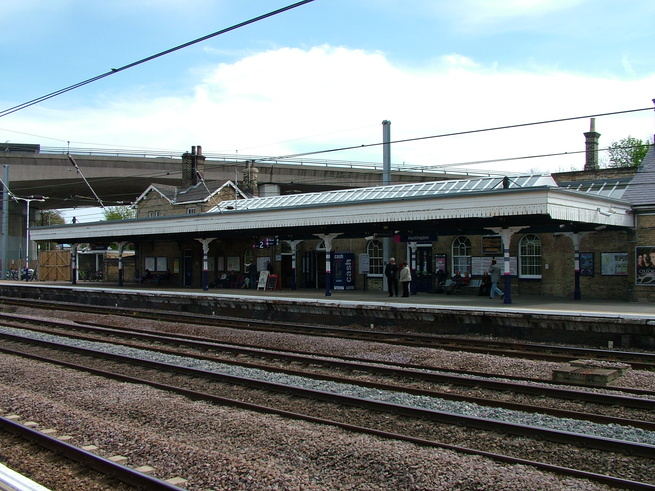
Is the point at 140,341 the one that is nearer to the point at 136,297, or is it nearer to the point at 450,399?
the point at 450,399

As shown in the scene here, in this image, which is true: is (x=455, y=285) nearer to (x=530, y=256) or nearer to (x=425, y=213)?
(x=530, y=256)

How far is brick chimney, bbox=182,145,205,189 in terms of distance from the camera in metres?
40.2

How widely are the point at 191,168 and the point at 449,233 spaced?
74.5ft

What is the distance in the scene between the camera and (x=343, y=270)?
27047 millimetres

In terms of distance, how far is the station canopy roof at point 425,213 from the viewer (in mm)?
17094

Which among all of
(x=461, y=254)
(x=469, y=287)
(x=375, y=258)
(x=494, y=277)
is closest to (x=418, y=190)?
(x=461, y=254)

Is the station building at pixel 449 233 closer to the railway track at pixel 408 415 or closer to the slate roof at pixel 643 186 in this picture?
the slate roof at pixel 643 186

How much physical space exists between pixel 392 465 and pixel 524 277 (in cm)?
1889

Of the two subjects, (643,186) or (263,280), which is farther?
(263,280)

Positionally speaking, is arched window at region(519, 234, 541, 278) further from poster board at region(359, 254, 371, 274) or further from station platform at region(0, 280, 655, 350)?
poster board at region(359, 254, 371, 274)

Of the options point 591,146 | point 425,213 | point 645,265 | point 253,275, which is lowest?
point 253,275

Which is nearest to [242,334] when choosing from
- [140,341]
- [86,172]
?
[140,341]

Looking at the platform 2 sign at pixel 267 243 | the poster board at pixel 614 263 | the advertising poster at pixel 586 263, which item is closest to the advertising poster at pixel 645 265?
the poster board at pixel 614 263

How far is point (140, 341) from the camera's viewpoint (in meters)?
15.4
